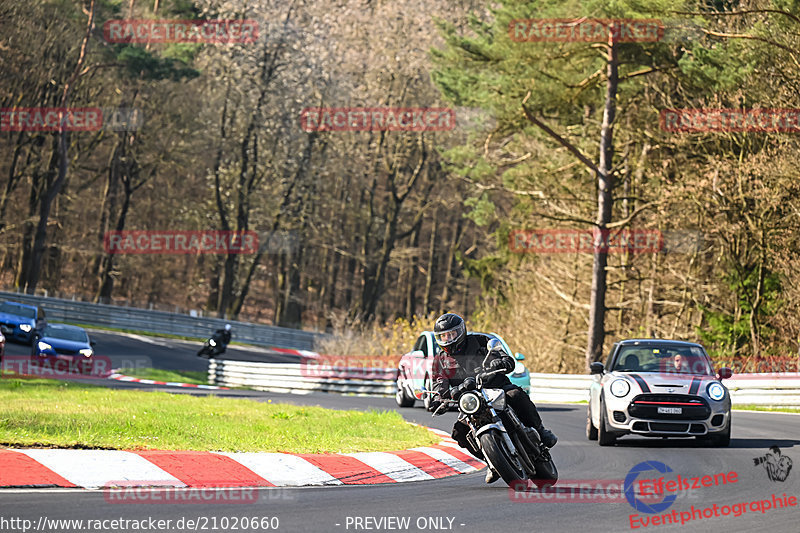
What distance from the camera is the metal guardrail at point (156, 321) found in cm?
5053

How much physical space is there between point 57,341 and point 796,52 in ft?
72.6

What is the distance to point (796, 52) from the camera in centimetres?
2814

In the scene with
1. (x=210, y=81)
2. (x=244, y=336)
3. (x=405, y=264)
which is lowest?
(x=244, y=336)

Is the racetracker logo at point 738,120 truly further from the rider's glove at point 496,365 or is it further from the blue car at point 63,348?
the rider's glove at point 496,365

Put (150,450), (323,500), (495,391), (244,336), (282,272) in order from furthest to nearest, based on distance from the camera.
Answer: (282,272), (244,336), (150,450), (495,391), (323,500)

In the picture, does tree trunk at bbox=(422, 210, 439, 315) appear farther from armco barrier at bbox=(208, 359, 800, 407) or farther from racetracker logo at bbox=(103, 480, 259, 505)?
racetracker logo at bbox=(103, 480, 259, 505)

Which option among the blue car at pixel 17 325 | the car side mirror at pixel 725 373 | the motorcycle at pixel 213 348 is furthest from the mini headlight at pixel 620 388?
the motorcycle at pixel 213 348

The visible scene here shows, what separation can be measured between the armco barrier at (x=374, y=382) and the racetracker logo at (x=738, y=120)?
794 centimetres

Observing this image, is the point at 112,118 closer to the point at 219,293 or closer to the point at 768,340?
the point at 219,293

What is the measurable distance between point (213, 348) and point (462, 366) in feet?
113

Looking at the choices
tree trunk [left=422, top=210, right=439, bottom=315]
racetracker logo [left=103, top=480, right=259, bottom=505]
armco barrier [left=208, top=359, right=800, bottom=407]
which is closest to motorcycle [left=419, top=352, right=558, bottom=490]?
racetracker logo [left=103, top=480, right=259, bottom=505]

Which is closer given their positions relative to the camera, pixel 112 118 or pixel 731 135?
pixel 731 135

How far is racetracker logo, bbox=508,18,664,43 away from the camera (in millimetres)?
31203

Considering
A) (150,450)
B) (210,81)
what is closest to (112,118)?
(210,81)
